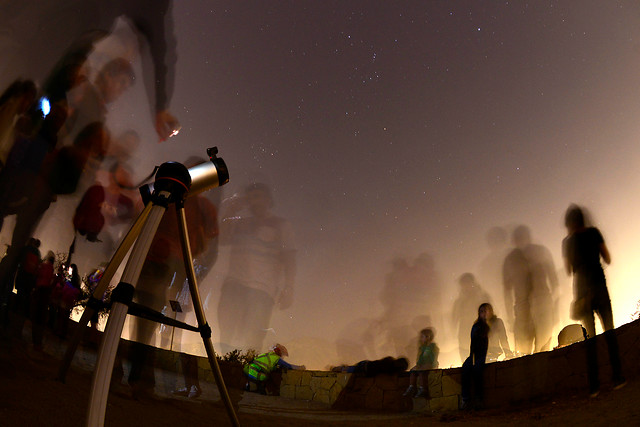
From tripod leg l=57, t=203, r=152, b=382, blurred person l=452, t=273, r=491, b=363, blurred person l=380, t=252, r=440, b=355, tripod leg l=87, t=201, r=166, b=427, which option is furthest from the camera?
blurred person l=380, t=252, r=440, b=355

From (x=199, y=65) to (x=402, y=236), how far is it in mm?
5245

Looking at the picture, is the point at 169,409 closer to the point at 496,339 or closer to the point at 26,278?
the point at 26,278

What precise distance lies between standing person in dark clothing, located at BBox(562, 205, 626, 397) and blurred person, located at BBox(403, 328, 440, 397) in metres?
1.84

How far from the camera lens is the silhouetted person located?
18.2 ft

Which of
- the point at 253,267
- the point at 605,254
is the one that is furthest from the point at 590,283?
the point at 253,267

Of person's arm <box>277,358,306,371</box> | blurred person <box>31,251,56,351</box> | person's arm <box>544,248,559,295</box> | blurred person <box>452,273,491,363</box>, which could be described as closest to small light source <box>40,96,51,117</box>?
blurred person <box>31,251,56,351</box>

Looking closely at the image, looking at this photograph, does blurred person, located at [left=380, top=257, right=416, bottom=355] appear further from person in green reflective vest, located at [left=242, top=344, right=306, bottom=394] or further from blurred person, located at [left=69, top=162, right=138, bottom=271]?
blurred person, located at [left=69, top=162, right=138, bottom=271]

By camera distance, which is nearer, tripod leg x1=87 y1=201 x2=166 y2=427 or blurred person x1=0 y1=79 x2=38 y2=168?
tripod leg x1=87 y1=201 x2=166 y2=427

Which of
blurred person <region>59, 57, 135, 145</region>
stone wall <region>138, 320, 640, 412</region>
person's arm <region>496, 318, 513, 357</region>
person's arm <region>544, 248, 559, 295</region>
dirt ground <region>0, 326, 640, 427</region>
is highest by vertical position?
blurred person <region>59, 57, 135, 145</region>

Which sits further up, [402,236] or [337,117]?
[337,117]

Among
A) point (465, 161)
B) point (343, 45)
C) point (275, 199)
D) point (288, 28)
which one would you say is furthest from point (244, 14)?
point (465, 161)

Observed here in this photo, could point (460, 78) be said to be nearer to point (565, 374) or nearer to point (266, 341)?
point (565, 374)

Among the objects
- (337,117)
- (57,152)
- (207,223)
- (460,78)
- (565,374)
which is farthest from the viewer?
(337,117)

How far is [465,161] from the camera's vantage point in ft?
25.4
